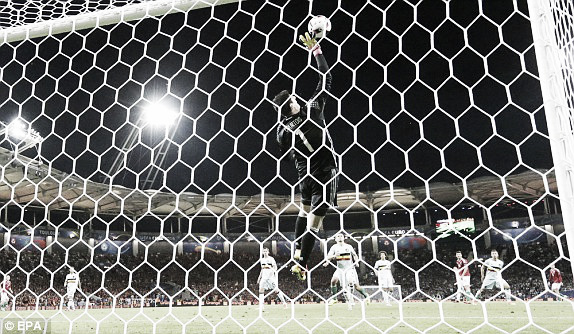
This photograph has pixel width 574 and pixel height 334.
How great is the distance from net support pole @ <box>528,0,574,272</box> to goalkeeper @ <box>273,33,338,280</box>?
3.01ft

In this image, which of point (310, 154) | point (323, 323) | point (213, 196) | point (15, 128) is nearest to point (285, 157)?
point (310, 154)

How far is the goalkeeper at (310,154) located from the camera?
204 cm

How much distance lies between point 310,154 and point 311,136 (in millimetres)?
108

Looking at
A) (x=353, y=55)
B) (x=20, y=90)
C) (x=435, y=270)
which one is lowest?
(x=435, y=270)

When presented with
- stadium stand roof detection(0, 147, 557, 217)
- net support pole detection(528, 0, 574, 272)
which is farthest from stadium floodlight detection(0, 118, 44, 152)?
stadium stand roof detection(0, 147, 557, 217)

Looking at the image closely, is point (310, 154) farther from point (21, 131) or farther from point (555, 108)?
point (21, 131)

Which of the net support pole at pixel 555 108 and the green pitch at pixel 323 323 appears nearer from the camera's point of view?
the net support pole at pixel 555 108

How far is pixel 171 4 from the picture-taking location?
8.05ft

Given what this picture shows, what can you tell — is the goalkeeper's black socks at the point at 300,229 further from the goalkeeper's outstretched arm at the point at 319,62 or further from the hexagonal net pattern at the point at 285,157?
the goalkeeper's outstretched arm at the point at 319,62

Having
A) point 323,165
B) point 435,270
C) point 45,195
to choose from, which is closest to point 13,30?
point 323,165

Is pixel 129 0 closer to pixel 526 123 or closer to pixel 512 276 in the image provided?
pixel 526 123

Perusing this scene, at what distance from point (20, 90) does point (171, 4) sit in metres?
6.54

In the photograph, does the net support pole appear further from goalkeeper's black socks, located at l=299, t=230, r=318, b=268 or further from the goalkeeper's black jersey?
goalkeeper's black socks, located at l=299, t=230, r=318, b=268

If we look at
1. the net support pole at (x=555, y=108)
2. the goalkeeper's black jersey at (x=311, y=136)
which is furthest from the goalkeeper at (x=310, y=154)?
the net support pole at (x=555, y=108)
